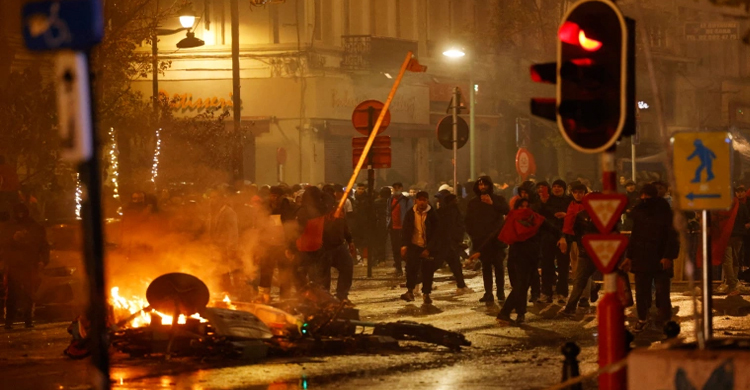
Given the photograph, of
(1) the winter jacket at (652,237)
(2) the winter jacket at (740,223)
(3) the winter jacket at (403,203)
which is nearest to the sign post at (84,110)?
(1) the winter jacket at (652,237)

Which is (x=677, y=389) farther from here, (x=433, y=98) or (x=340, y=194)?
(x=433, y=98)

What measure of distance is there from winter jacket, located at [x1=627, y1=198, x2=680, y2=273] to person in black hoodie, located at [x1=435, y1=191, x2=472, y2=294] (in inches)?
167

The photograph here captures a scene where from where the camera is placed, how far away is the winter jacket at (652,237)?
1352 cm

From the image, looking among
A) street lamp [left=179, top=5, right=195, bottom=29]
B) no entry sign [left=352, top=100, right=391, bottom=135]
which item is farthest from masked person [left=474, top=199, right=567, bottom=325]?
street lamp [left=179, top=5, right=195, bottom=29]

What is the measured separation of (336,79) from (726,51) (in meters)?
27.6

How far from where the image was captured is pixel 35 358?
39.2 ft

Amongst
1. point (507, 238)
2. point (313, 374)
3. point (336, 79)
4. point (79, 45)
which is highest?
point (336, 79)

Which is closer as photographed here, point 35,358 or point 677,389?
point 677,389

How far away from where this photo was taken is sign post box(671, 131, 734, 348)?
27.6 ft

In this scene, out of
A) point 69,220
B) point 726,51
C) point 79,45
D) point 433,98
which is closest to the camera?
point 79,45

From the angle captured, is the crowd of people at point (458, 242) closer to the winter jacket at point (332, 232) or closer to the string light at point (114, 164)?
the winter jacket at point (332, 232)

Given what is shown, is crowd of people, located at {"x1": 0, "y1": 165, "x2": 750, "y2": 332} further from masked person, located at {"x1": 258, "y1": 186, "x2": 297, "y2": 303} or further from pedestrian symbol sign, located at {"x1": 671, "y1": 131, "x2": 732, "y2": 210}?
Answer: pedestrian symbol sign, located at {"x1": 671, "y1": 131, "x2": 732, "y2": 210}

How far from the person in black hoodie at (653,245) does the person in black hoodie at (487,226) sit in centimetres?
308

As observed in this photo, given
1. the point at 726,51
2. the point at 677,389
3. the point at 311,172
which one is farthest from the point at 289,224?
the point at 726,51
